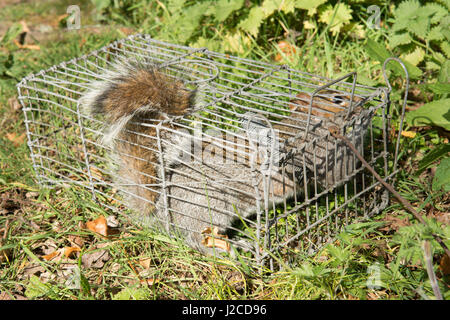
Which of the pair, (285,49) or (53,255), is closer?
(53,255)

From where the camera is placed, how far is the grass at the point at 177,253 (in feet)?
6.53

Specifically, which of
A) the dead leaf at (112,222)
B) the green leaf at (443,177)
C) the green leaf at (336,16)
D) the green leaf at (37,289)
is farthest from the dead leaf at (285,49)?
the green leaf at (37,289)

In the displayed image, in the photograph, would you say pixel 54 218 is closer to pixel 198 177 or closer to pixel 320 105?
pixel 198 177

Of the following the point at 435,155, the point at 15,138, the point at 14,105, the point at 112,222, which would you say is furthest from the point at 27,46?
the point at 435,155

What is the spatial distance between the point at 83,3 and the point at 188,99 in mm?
3487

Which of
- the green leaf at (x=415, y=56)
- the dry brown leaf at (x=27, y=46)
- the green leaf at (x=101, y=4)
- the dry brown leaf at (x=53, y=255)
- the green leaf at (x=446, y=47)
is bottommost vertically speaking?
the dry brown leaf at (x=53, y=255)

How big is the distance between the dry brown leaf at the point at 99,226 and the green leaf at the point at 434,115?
1726 mm

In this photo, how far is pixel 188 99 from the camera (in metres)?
2.38

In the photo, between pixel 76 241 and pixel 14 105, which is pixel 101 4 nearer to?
pixel 14 105

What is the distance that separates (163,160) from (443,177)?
1.31 m

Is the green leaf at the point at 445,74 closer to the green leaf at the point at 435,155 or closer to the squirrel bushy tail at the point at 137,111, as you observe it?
the green leaf at the point at 435,155

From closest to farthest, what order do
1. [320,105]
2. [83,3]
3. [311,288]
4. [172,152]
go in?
[311,288], [172,152], [320,105], [83,3]

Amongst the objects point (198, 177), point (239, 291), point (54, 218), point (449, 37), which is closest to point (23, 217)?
point (54, 218)

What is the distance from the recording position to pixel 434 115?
264 cm
